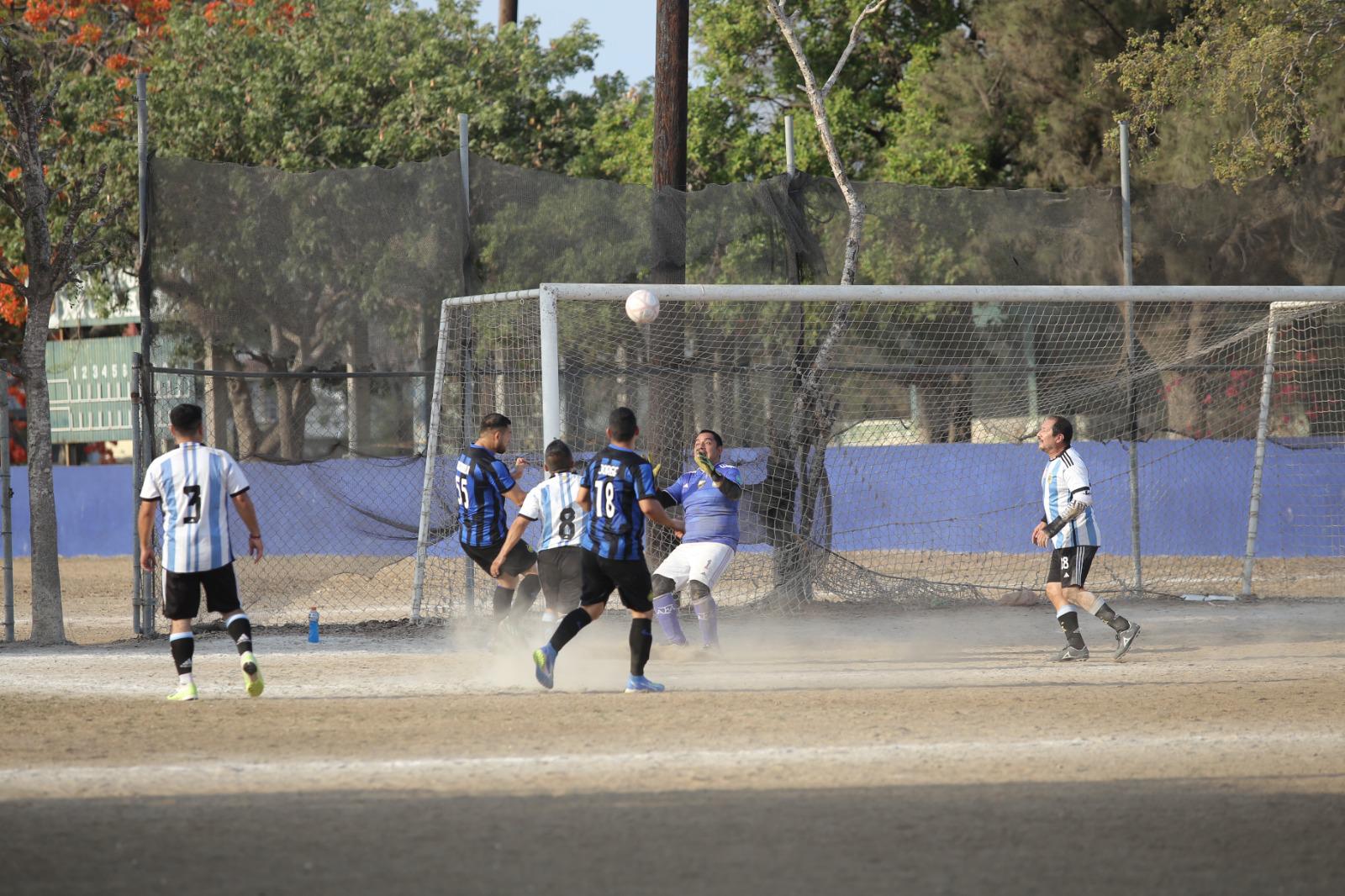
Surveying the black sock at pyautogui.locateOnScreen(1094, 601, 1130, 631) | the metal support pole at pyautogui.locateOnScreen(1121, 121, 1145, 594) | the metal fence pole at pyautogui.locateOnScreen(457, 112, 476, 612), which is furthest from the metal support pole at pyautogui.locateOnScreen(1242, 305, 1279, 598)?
the metal fence pole at pyautogui.locateOnScreen(457, 112, 476, 612)

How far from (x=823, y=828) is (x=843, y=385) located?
884 cm

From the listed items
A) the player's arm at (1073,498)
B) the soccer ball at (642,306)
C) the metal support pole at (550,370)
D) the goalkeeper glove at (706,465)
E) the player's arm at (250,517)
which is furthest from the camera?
the soccer ball at (642,306)

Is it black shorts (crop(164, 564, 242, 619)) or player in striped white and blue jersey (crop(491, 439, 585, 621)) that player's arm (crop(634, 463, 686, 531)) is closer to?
player in striped white and blue jersey (crop(491, 439, 585, 621))

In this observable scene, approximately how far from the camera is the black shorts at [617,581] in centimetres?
873

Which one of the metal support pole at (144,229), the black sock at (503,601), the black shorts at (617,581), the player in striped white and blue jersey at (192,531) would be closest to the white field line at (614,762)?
the player in striped white and blue jersey at (192,531)

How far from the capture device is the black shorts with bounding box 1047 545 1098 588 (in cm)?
1005

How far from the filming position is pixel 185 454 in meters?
8.62

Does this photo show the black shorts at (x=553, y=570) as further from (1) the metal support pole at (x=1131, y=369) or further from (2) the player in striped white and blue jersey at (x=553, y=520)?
(1) the metal support pole at (x=1131, y=369)

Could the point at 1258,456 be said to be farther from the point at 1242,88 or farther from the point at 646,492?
the point at 646,492

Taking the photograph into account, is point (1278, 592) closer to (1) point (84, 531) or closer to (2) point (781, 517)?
(2) point (781, 517)

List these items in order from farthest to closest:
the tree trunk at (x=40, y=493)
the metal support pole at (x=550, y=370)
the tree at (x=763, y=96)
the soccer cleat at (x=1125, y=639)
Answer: the tree at (x=763, y=96)
the tree trunk at (x=40, y=493)
the metal support pole at (x=550, y=370)
the soccer cleat at (x=1125, y=639)

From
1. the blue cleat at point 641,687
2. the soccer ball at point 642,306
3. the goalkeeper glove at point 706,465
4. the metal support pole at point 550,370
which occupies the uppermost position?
the soccer ball at point 642,306

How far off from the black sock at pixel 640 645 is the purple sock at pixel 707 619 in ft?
6.02

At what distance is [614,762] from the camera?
6570mm
